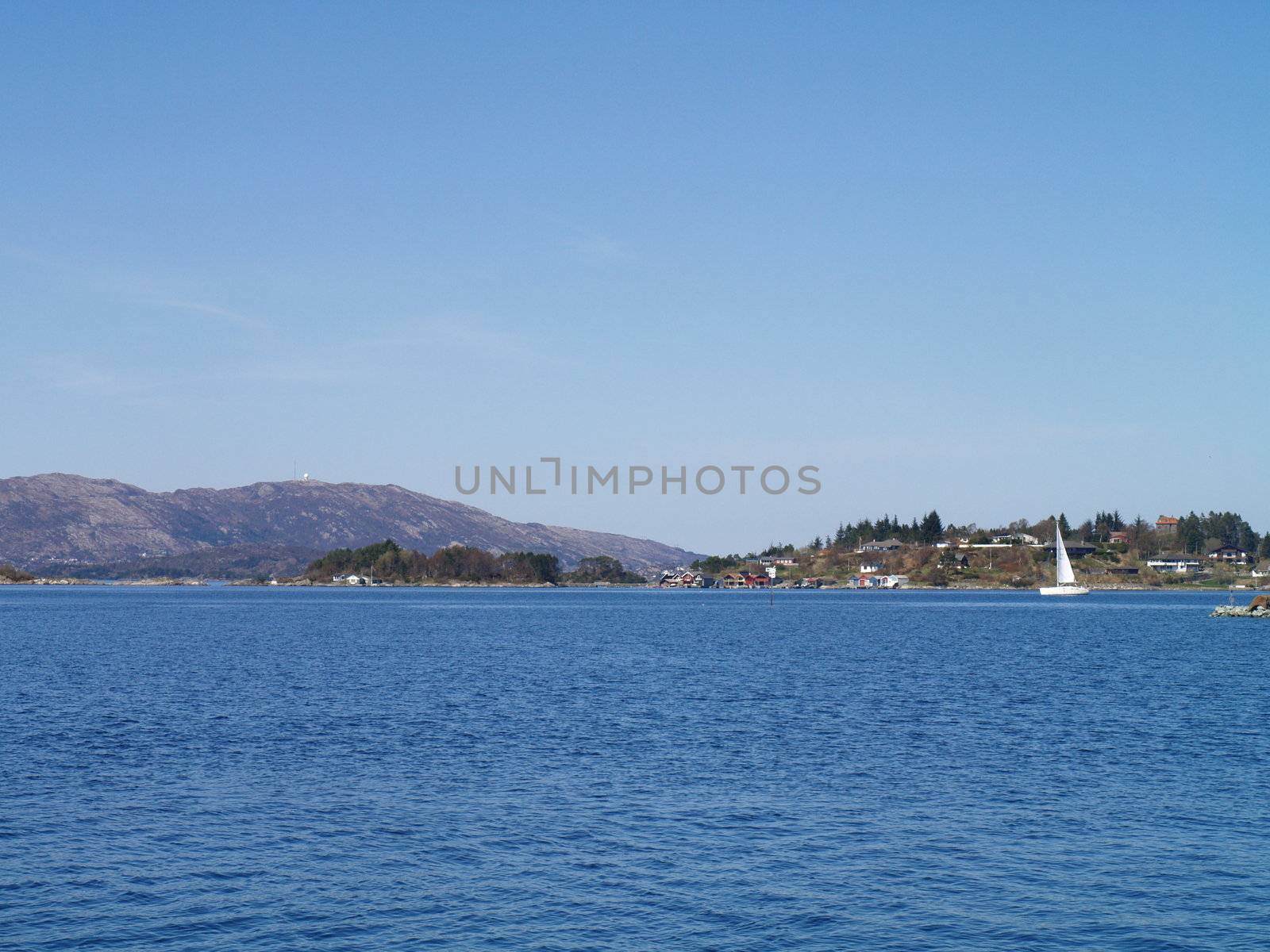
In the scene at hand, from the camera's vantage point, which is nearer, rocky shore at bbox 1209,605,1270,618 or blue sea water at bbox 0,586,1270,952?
blue sea water at bbox 0,586,1270,952

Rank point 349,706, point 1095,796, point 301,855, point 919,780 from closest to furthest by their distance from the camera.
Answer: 1. point 301,855
2. point 1095,796
3. point 919,780
4. point 349,706

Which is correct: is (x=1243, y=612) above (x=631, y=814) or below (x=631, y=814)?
above

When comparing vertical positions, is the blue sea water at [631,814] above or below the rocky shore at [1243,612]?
below

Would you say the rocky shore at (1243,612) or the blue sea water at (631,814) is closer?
the blue sea water at (631,814)

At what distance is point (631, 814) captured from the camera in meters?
35.1

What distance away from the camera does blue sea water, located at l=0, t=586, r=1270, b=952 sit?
25.4 meters

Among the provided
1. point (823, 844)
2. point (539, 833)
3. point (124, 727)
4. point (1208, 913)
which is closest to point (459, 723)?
point (124, 727)

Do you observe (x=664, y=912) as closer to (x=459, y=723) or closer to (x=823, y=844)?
(x=823, y=844)

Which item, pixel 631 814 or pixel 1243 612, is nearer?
pixel 631 814

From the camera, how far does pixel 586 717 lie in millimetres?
56812

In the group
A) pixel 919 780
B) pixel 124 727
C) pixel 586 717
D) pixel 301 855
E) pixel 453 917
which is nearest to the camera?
pixel 453 917

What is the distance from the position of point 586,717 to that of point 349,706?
13.2m

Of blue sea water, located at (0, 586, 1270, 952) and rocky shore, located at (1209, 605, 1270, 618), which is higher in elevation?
rocky shore, located at (1209, 605, 1270, 618)

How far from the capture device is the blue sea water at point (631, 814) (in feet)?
83.3
